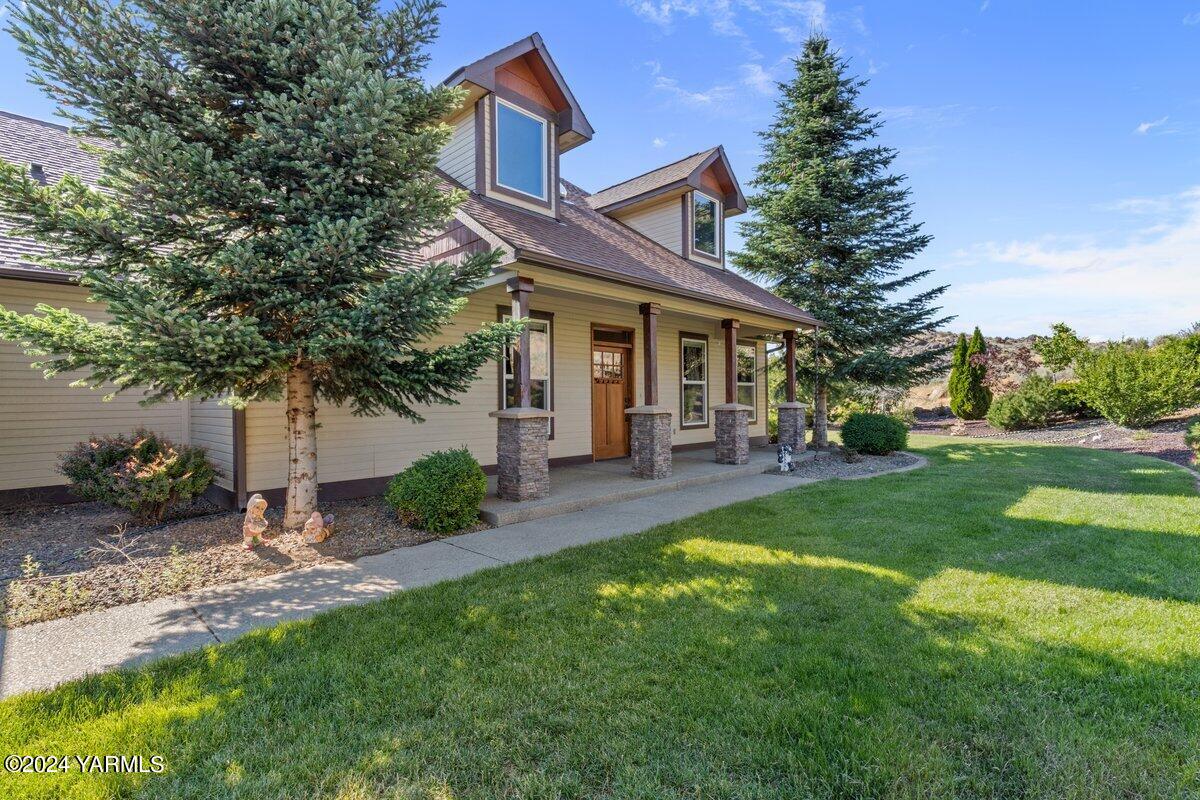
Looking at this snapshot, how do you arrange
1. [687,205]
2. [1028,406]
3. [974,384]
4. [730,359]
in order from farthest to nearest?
[974,384], [1028,406], [687,205], [730,359]

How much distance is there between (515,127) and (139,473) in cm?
695

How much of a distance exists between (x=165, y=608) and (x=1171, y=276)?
93.5ft

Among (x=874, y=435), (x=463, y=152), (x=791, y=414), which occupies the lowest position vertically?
(x=874, y=435)

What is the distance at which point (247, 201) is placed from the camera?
4.66 metres

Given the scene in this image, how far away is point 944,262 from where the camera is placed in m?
12.7

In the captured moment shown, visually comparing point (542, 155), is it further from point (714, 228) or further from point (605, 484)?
point (605, 484)

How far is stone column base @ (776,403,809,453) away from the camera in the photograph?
11.4 m

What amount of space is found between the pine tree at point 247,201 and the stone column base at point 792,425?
8.02m

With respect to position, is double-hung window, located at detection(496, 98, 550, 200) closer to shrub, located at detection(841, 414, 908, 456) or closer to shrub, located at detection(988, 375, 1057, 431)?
shrub, located at detection(841, 414, 908, 456)

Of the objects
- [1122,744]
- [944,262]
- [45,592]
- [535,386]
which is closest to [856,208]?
[944,262]

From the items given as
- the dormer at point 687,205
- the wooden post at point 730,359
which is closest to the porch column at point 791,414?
the wooden post at point 730,359

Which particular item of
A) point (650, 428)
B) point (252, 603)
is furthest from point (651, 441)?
point (252, 603)

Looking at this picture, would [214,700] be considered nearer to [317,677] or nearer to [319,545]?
[317,677]

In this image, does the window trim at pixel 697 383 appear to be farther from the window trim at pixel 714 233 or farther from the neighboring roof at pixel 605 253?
the window trim at pixel 714 233
